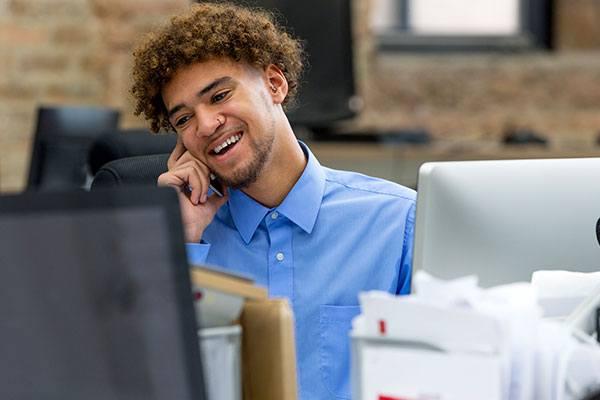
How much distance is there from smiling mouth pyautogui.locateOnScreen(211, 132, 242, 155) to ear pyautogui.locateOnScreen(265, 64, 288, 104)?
0.47 ft

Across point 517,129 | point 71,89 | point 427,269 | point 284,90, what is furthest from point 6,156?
point 427,269

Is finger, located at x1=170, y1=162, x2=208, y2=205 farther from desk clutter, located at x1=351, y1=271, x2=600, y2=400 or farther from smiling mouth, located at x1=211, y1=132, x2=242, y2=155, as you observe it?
desk clutter, located at x1=351, y1=271, x2=600, y2=400

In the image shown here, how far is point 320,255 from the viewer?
198 cm

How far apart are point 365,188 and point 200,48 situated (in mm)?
364

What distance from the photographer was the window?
5.44 metres

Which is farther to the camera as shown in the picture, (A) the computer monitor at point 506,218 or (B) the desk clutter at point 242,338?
(A) the computer monitor at point 506,218

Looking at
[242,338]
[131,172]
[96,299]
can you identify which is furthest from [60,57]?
[96,299]

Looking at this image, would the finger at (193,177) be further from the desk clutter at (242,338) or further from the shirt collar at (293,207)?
the desk clutter at (242,338)

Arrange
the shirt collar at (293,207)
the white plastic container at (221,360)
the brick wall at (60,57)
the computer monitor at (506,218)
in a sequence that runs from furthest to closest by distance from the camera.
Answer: the brick wall at (60,57)
the shirt collar at (293,207)
the computer monitor at (506,218)
the white plastic container at (221,360)

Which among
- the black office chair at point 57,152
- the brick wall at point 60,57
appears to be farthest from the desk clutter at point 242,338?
the brick wall at point 60,57

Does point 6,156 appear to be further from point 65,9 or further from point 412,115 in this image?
point 412,115

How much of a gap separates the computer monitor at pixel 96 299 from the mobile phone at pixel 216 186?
3.19 ft

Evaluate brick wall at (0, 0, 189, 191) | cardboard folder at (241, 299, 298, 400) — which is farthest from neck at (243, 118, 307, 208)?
brick wall at (0, 0, 189, 191)

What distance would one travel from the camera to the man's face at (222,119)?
6.57 ft
